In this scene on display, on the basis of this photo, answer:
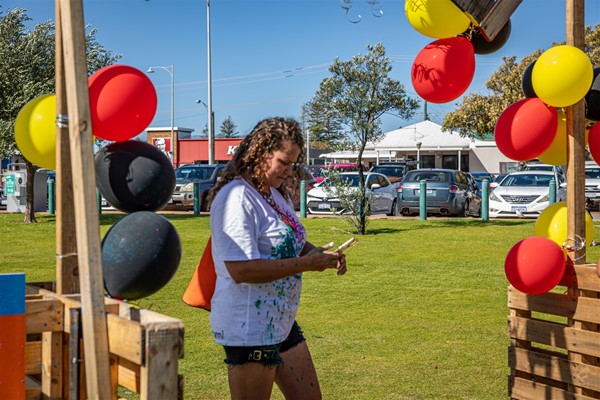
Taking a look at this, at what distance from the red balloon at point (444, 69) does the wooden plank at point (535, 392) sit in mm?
1865

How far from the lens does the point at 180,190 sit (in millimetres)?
24734

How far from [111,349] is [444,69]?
2902 millimetres

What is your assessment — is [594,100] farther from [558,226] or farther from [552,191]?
[552,191]

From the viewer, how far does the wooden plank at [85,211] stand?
7.66 ft

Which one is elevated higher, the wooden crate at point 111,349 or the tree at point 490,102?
the tree at point 490,102

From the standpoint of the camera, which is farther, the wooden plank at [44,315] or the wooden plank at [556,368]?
the wooden plank at [556,368]

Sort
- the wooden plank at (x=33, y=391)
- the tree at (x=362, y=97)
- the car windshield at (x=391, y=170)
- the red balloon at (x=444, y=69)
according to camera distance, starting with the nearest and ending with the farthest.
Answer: the wooden plank at (x=33, y=391) → the red balloon at (x=444, y=69) → the tree at (x=362, y=97) → the car windshield at (x=391, y=170)

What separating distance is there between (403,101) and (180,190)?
9.09m

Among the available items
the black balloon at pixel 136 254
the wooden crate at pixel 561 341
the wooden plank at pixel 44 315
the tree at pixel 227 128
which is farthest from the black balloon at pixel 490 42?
the tree at pixel 227 128

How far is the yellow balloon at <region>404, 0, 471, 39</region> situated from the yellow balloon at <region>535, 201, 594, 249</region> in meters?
1.28

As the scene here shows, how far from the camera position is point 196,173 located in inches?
1035

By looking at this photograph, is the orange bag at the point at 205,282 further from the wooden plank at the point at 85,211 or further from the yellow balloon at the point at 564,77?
the yellow balloon at the point at 564,77

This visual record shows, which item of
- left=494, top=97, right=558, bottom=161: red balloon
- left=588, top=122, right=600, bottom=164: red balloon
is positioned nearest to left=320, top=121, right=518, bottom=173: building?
left=588, top=122, right=600, bottom=164: red balloon

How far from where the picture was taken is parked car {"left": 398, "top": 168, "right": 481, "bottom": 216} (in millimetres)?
21453
